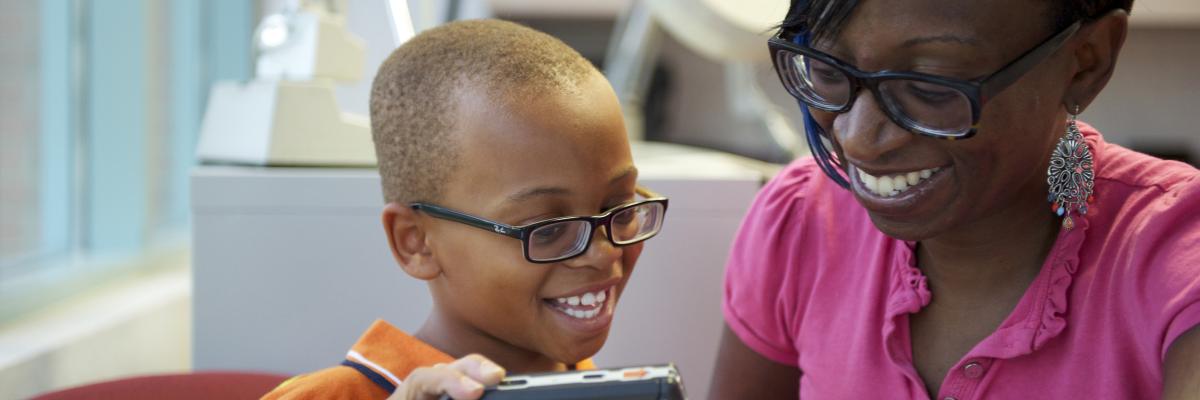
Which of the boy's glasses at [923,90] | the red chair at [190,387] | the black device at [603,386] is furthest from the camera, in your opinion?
the red chair at [190,387]

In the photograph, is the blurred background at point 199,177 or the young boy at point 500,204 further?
the blurred background at point 199,177

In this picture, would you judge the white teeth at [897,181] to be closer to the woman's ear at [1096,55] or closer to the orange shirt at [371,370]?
the woman's ear at [1096,55]

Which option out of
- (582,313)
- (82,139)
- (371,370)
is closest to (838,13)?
(582,313)

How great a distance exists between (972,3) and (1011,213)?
0.20 meters

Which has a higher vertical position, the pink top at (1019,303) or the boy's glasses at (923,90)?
the boy's glasses at (923,90)

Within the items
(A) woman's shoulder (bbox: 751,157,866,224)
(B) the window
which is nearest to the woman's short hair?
(A) woman's shoulder (bbox: 751,157,866,224)

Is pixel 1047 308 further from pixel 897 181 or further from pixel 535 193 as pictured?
pixel 535 193

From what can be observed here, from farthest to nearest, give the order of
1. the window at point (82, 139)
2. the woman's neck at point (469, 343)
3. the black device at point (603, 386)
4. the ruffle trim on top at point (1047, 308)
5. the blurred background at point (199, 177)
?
the window at point (82, 139) → the blurred background at point (199, 177) → the woman's neck at point (469, 343) → the ruffle trim on top at point (1047, 308) → the black device at point (603, 386)

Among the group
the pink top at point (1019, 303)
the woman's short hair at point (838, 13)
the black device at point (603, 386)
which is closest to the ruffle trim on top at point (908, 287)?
the pink top at point (1019, 303)

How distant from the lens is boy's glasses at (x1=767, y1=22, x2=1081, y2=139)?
27.0 inches

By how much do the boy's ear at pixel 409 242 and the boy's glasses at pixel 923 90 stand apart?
12.2 inches

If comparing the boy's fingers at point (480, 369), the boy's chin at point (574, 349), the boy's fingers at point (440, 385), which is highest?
the boy's fingers at point (480, 369)

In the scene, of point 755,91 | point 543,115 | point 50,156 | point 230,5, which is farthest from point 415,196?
point 230,5

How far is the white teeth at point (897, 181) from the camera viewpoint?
75 cm
